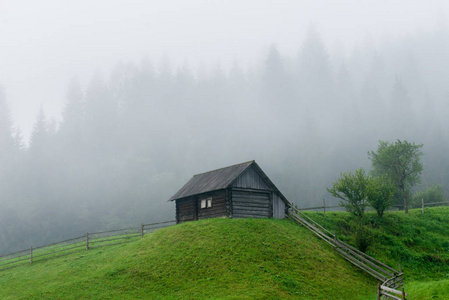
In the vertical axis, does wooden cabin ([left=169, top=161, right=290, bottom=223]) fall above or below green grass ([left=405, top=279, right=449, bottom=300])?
above

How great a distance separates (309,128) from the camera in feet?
359

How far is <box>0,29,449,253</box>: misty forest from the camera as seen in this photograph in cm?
9112

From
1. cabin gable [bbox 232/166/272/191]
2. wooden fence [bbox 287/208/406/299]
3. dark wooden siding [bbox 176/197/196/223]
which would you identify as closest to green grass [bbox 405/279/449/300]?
wooden fence [bbox 287/208/406/299]

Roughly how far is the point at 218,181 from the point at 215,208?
283cm

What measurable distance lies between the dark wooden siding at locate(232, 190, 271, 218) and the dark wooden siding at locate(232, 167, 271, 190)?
535 mm

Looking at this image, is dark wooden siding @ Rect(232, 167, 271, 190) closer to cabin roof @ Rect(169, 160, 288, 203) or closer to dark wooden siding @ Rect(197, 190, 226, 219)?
cabin roof @ Rect(169, 160, 288, 203)

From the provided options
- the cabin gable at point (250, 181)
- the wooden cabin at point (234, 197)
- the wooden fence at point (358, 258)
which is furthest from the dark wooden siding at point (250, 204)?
the wooden fence at point (358, 258)

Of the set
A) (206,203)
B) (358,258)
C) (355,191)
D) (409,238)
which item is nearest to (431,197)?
(409,238)

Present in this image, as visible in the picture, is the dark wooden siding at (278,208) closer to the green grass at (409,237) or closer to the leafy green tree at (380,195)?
the green grass at (409,237)

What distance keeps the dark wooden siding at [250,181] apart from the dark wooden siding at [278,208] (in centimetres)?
157

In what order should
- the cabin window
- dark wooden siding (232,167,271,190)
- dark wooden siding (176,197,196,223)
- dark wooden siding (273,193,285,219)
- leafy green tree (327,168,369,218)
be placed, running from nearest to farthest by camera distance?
dark wooden siding (232,167,271,190) → the cabin window → dark wooden siding (273,193,285,219) → dark wooden siding (176,197,196,223) → leafy green tree (327,168,369,218)

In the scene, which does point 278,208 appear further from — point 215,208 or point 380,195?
point 380,195

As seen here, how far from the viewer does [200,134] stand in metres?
116

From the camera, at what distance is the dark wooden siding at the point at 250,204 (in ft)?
124
